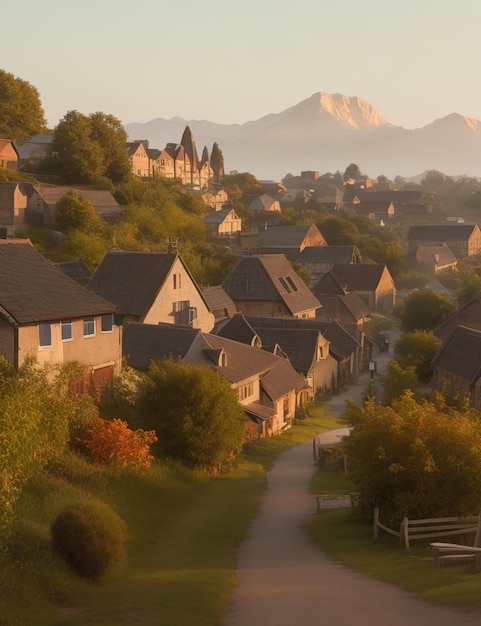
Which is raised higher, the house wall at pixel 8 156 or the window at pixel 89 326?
the house wall at pixel 8 156

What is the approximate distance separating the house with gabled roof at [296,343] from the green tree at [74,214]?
97.0 ft

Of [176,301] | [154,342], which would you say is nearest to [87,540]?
[154,342]

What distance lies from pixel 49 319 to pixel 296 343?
115 feet

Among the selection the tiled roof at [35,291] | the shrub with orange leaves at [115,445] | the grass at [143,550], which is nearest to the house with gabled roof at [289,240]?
the tiled roof at [35,291]

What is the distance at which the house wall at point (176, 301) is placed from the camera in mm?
61125

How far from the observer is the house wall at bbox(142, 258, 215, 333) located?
6112cm

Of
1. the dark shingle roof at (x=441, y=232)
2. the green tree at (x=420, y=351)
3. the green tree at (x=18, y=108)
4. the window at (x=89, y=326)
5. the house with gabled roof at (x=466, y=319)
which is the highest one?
the green tree at (x=18, y=108)

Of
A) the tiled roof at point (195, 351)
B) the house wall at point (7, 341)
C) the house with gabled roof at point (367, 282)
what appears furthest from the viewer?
the house with gabled roof at point (367, 282)

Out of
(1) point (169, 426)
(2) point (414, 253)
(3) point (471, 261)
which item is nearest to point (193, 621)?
(1) point (169, 426)

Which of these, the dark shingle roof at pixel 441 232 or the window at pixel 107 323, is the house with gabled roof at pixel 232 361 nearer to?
the window at pixel 107 323

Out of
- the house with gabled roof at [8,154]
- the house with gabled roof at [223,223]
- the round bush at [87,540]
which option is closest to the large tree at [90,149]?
the house with gabled roof at [8,154]

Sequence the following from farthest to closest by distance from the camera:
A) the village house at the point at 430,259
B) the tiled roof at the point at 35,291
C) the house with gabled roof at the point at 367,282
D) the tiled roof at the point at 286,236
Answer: the village house at the point at 430,259 < the tiled roof at the point at 286,236 < the house with gabled roof at the point at 367,282 < the tiled roof at the point at 35,291

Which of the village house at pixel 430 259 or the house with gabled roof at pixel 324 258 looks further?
the village house at pixel 430 259

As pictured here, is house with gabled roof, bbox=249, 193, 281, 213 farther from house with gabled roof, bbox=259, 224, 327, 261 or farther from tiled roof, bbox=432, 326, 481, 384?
tiled roof, bbox=432, 326, 481, 384
